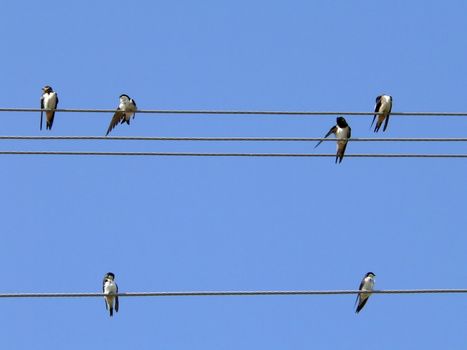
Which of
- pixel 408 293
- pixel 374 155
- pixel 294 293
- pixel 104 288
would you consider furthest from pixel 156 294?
pixel 104 288

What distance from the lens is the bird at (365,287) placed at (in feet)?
58.6

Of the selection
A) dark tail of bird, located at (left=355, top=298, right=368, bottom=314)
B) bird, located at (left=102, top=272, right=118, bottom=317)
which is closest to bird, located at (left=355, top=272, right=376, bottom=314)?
dark tail of bird, located at (left=355, top=298, right=368, bottom=314)

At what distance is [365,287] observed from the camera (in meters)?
18.5

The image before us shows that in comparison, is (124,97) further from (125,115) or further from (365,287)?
(365,287)

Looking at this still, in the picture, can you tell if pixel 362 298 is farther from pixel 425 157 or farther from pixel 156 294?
pixel 156 294

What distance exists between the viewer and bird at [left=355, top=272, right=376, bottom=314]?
1785 cm

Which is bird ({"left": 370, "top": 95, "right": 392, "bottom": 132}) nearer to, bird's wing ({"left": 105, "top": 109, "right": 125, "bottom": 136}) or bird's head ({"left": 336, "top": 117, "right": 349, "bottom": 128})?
bird's head ({"left": 336, "top": 117, "right": 349, "bottom": 128})

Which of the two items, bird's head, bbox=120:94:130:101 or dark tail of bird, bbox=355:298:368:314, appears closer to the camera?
dark tail of bird, bbox=355:298:368:314

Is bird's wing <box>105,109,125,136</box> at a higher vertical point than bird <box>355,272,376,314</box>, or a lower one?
higher

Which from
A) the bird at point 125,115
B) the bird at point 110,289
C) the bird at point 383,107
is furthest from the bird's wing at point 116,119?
the bird at point 383,107

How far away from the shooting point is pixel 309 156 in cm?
1251

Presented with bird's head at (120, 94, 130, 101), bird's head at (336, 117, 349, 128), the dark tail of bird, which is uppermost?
bird's head at (120, 94, 130, 101)

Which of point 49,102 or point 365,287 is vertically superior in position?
point 49,102

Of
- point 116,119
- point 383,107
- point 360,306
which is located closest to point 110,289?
point 116,119
